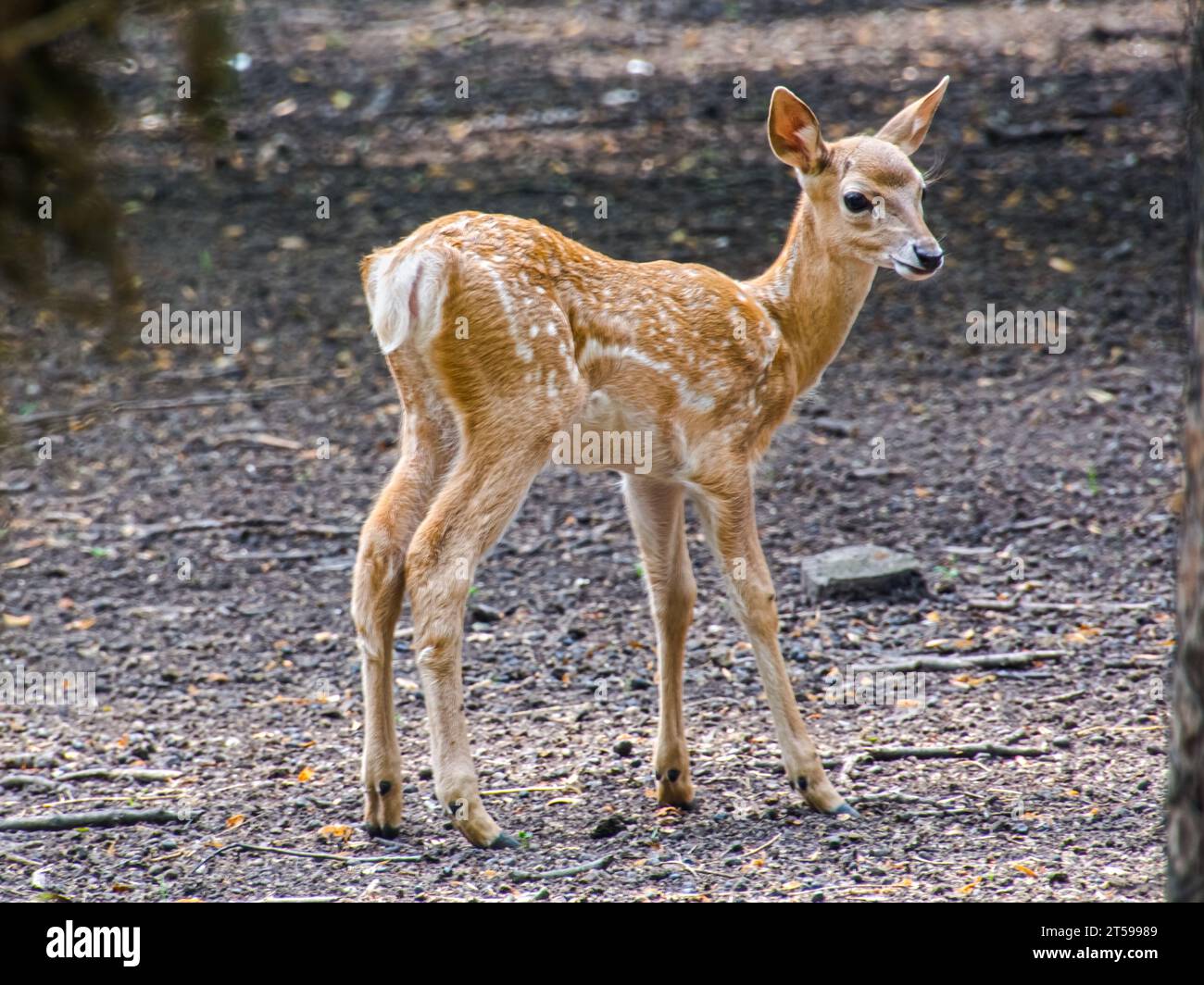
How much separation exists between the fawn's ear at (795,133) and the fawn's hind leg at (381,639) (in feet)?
4.88

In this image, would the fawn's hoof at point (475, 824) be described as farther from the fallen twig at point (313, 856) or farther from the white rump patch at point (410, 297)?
the white rump patch at point (410, 297)

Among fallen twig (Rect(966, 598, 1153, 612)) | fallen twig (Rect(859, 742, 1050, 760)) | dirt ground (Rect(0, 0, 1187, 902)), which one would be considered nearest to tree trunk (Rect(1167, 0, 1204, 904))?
dirt ground (Rect(0, 0, 1187, 902))

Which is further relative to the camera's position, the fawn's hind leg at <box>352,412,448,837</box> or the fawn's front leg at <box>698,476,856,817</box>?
the fawn's front leg at <box>698,476,856,817</box>

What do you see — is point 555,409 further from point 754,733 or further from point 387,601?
point 754,733

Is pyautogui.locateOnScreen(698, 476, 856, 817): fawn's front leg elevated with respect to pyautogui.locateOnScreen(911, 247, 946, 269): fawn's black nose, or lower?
lower

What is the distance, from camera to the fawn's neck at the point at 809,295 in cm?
508

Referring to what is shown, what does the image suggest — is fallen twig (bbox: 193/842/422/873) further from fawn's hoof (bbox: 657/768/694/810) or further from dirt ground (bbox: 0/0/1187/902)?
fawn's hoof (bbox: 657/768/694/810)

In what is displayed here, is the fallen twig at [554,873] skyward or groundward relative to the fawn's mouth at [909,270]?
groundward

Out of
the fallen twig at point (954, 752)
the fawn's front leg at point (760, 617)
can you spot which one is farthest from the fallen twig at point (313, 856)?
the fallen twig at point (954, 752)

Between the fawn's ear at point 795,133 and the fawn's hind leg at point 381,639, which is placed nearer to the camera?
the fawn's hind leg at point 381,639

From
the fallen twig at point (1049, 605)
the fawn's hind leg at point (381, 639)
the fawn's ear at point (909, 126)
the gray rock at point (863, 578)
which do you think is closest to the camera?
the fawn's hind leg at point (381, 639)

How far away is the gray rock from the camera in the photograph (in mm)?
6520

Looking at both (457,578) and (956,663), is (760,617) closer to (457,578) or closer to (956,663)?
(457,578)

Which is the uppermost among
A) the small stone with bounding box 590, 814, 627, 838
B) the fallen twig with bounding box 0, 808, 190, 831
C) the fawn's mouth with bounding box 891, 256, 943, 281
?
the fawn's mouth with bounding box 891, 256, 943, 281
